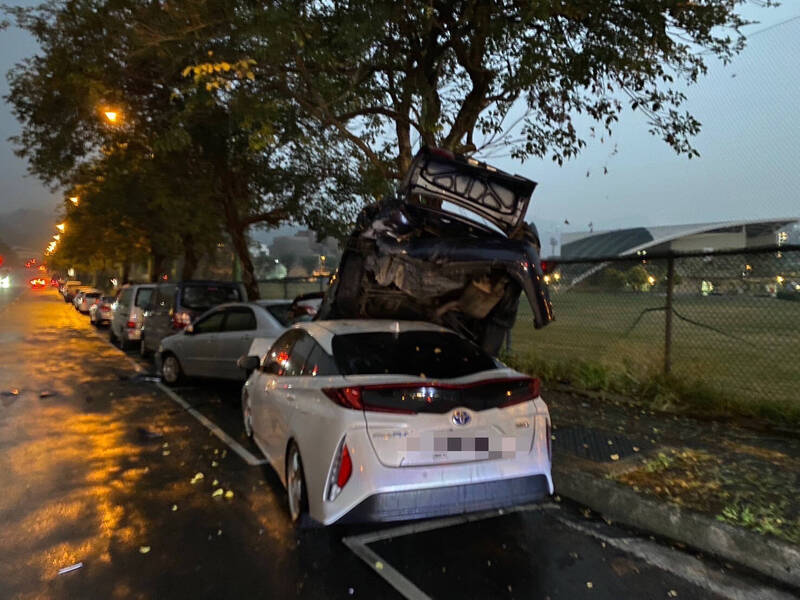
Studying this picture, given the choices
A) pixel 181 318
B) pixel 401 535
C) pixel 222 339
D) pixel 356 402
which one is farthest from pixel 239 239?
pixel 356 402

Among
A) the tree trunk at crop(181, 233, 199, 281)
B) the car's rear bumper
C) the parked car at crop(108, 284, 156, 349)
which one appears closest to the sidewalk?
the car's rear bumper

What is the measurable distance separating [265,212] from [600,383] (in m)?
13.2

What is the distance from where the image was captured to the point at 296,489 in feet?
12.6

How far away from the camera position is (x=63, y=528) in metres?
3.86

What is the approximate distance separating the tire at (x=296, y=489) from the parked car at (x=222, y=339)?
374cm

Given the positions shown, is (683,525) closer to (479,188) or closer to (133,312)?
(479,188)

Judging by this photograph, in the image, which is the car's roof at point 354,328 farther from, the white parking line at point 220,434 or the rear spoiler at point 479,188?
the white parking line at point 220,434

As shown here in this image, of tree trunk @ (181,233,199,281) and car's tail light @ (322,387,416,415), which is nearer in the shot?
car's tail light @ (322,387,416,415)

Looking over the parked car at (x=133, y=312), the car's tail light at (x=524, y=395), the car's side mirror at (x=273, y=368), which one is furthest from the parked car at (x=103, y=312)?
the car's tail light at (x=524, y=395)

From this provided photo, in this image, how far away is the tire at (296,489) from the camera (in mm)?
3686

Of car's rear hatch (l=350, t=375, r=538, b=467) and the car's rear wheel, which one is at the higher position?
car's rear hatch (l=350, t=375, r=538, b=467)

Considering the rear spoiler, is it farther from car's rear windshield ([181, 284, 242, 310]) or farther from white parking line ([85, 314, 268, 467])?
car's rear windshield ([181, 284, 242, 310])

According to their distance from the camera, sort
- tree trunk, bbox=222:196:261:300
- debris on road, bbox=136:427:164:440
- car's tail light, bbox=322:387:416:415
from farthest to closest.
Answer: tree trunk, bbox=222:196:261:300, debris on road, bbox=136:427:164:440, car's tail light, bbox=322:387:416:415

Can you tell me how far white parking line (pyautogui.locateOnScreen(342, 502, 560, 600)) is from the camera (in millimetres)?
3068
